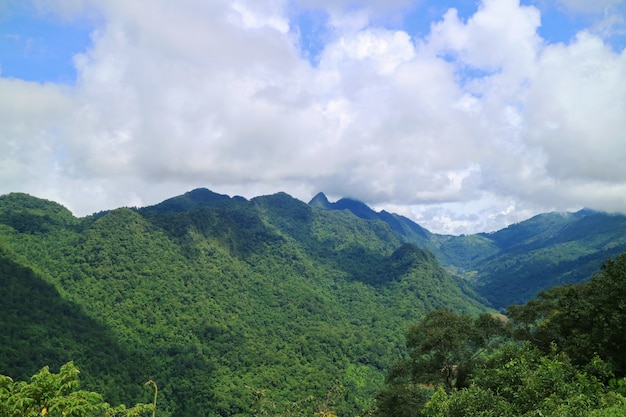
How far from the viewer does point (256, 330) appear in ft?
355

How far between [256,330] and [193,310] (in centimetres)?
1792

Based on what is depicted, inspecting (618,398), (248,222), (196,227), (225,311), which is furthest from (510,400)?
(248,222)

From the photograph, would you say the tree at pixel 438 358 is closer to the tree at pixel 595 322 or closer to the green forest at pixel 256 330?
the green forest at pixel 256 330

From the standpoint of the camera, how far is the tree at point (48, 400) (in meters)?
8.06

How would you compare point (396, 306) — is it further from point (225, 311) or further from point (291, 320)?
point (225, 311)

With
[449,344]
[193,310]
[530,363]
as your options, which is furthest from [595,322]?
[193,310]

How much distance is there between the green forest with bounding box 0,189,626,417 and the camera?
15.7m

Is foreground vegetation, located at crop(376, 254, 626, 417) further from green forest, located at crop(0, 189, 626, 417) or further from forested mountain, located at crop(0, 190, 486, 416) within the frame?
forested mountain, located at crop(0, 190, 486, 416)

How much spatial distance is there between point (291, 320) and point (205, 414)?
4903 cm

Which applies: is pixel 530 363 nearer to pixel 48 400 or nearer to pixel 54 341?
pixel 48 400

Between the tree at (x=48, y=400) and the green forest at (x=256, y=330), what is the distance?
4 cm

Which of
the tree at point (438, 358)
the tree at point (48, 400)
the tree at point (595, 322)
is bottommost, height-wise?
the tree at point (438, 358)

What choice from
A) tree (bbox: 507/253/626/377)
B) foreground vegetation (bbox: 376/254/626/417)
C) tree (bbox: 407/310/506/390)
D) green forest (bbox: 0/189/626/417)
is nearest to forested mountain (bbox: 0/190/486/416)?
green forest (bbox: 0/189/626/417)

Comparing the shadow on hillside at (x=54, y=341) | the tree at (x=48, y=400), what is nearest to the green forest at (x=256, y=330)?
the tree at (x=48, y=400)
